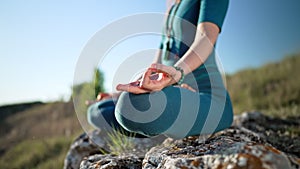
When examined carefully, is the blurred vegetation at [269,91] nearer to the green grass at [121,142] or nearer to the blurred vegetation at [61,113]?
the blurred vegetation at [61,113]

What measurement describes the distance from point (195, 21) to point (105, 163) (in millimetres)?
1048

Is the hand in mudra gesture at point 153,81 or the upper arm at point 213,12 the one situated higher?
the upper arm at point 213,12

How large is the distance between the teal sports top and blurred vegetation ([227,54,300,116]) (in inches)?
121

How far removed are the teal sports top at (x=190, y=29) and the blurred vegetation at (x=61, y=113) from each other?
1.81m

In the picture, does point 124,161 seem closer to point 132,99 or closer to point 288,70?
point 132,99

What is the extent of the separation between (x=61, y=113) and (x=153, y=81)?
292 inches

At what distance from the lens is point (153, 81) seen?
1.08m

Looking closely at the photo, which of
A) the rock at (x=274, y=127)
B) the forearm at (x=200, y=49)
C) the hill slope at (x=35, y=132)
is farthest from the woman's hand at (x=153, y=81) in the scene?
the hill slope at (x=35, y=132)

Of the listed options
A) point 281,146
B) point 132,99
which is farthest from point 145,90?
point 281,146

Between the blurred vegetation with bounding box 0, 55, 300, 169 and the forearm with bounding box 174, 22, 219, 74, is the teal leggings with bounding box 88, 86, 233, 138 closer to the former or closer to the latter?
the forearm with bounding box 174, 22, 219, 74

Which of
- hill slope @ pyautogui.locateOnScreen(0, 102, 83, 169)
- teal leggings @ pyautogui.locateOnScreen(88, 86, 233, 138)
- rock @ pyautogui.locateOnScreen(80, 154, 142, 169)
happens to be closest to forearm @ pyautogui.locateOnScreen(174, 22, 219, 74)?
teal leggings @ pyautogui.locateOnScreen(88, 86, 233, 138)

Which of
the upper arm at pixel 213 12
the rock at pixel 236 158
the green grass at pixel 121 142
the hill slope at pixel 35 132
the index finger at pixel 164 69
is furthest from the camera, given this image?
the hill slope at pixel 35 132

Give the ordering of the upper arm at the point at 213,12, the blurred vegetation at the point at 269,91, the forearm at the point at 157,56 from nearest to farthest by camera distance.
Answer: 1. the upper arm at the point at 213,12
2. the forearm at the point at 157,56
3. the blurred vegetation at the point at 269,91

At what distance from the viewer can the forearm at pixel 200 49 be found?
4.29 ft
